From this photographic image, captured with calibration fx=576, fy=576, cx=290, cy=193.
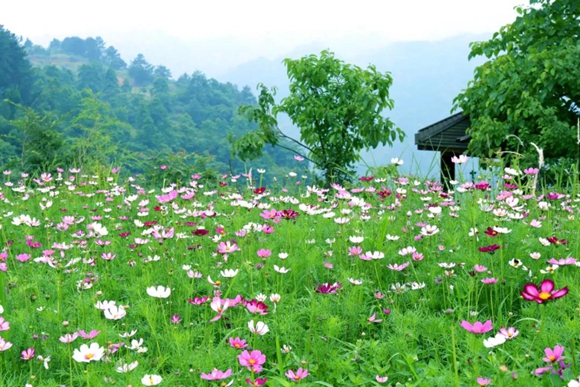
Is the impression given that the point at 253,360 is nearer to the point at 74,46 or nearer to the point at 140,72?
the point at 140,72

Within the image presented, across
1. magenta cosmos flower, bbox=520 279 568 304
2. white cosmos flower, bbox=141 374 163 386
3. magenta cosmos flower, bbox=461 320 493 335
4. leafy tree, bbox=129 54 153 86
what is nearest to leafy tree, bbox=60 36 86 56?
leafy tree, bbox=129 54 153 86

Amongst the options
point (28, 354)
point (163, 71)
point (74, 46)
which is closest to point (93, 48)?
point (74, 46)

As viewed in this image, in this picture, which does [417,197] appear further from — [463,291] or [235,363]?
[235,363]

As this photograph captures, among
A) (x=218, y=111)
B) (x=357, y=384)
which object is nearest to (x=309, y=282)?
(x=357, y=384)

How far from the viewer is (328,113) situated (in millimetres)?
9789

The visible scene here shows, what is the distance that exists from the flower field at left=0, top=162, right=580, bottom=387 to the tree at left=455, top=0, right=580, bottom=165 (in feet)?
17.8

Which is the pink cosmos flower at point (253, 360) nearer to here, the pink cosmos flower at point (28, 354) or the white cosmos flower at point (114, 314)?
the white cosmos flower at point (114, 314)

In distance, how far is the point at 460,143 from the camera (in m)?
12.2

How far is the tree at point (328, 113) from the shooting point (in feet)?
31.8

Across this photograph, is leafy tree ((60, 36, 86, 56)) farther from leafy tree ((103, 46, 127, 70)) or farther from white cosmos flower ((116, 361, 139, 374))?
white cosmos flower ((116, 361, 139, 374))

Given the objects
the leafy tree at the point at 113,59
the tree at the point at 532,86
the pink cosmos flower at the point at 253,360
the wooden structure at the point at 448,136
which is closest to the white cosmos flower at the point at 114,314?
the pink cosmos flower at the point at 253,360

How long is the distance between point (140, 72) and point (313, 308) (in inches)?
3777

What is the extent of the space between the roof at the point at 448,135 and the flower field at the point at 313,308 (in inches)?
339

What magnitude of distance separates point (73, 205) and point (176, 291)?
7.65 ft
